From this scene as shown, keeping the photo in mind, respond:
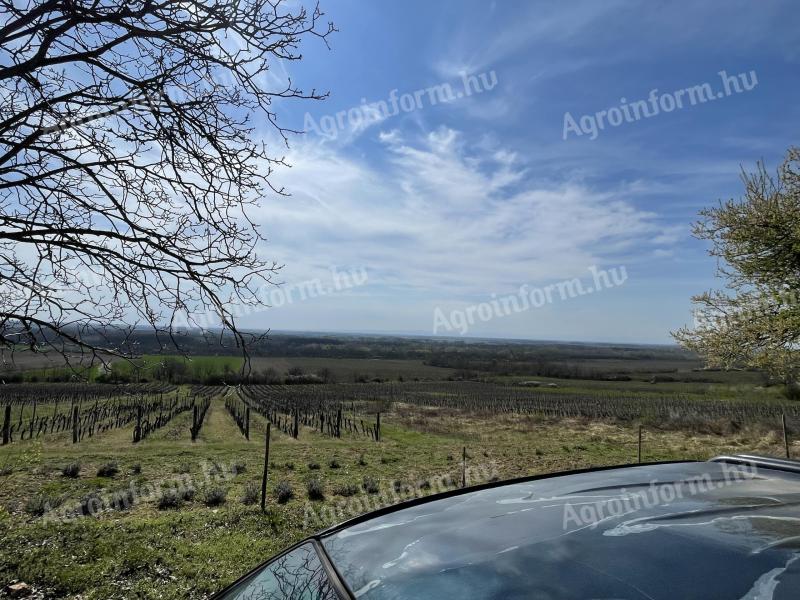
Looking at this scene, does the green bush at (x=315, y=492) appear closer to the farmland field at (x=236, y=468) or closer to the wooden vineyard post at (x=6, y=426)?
the farmland field at (x=236, y=468)

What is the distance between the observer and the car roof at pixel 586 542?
106cm

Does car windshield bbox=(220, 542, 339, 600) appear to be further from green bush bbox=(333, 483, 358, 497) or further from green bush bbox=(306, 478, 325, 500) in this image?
green bush bbox=(333, 483, 358, 497)

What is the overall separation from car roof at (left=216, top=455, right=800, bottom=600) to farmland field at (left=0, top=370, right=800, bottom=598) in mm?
5256

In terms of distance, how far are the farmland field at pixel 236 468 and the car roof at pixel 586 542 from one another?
207 inches

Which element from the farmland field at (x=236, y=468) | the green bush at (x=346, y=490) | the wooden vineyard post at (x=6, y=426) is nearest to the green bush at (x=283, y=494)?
the farmland field at (x=236, y=468)

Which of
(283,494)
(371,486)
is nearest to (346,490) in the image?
(371,486)

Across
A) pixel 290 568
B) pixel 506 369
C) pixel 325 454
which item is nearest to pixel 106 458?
pixel 325 454

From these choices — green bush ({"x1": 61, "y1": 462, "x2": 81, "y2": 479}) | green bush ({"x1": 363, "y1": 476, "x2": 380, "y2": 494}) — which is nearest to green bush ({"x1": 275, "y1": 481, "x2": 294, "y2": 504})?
green bush ({"x1": 363, "y1": 476, "x2": 380, "y2": 494})

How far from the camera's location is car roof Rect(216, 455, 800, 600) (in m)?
1.06

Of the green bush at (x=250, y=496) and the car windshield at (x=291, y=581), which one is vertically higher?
the car windshield at (x=291, y=581)

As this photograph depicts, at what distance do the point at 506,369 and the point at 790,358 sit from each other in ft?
362

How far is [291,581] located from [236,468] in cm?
1821

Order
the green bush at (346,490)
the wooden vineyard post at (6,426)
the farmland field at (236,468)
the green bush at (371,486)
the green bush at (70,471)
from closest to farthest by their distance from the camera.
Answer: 1. the farmland field at (236,468)
2. the green bush at (346,490)
3. the green bush at (371,486)
4. the green bush at (70,471)
5. the wooden vineyard post at (6,426)

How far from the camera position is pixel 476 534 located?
1.46 meters
